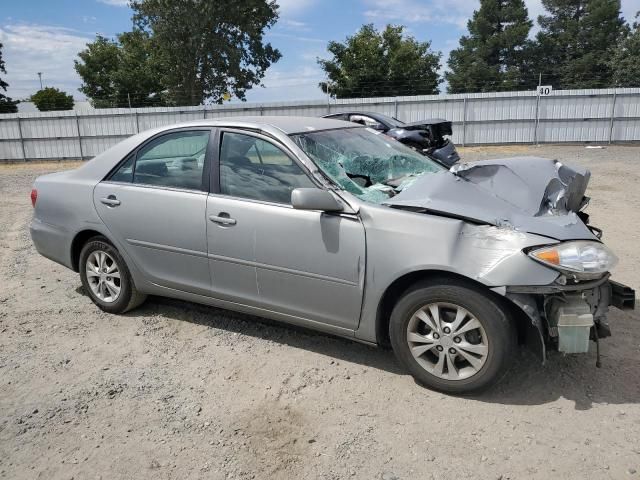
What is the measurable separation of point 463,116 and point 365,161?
18517 millimetres

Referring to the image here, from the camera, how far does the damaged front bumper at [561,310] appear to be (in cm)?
297

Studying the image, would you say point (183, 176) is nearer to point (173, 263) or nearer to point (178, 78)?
point (173, 263)

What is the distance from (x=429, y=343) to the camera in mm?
3268

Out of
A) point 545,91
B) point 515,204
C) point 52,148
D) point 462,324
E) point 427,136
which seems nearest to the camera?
point 462,324

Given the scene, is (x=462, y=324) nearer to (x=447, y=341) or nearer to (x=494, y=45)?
(x=447, y=341)

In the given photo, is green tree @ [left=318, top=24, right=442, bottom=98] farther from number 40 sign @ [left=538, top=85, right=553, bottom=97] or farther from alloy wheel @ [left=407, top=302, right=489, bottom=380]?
alloy wheel @ [left=407, top=302, right=489, bottom=380]

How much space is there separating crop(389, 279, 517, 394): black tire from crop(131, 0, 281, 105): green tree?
3169 centimetres

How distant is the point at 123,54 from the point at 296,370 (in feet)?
145

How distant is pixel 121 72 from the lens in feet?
135

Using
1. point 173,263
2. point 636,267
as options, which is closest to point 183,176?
point 173,263

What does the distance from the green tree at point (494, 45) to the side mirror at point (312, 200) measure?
44777mm

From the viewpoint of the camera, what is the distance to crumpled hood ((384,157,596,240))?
3.15 meters

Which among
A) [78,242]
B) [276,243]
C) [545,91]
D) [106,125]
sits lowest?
[78,242]

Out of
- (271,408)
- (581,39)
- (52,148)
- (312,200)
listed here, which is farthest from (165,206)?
(581,39)
